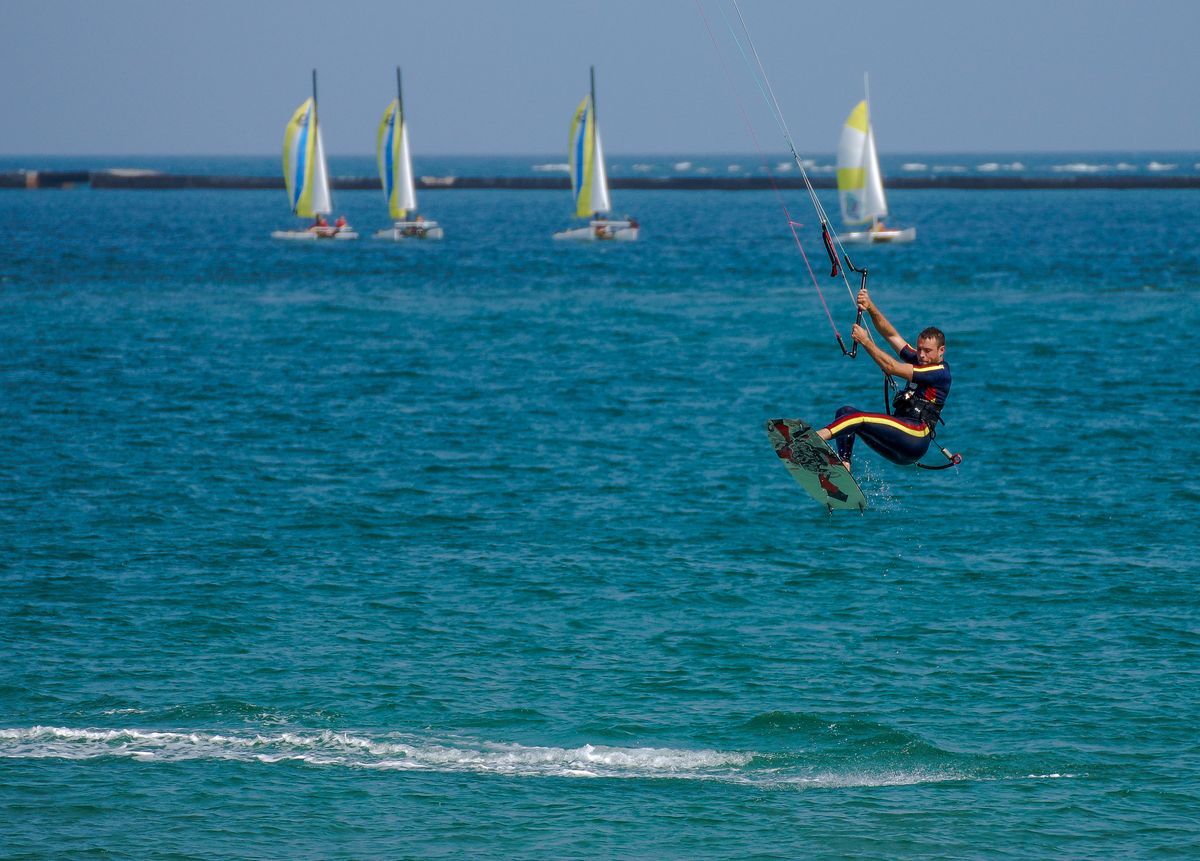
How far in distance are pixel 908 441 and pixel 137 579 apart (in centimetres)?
2155

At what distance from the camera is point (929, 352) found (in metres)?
21.6

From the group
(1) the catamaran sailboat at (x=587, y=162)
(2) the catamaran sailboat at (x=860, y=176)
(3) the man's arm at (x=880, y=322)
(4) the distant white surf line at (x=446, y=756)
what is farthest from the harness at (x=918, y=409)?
(1) the catamaran sailboat at (x=587, y=162)

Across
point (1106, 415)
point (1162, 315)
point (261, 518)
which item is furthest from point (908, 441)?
point (1162, 315)

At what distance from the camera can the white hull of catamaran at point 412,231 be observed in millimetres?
138000

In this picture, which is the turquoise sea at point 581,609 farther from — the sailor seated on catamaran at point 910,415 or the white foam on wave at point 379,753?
the sailor seated on catamaran at point 910,415

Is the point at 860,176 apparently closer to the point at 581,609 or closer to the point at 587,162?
the point at 587,162

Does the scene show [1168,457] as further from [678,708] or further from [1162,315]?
[1162,315]

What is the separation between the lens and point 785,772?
26391mm

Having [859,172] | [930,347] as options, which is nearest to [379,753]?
[930,347]

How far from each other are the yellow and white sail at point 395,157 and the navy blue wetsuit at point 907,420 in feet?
373

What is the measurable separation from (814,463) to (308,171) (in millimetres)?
113945

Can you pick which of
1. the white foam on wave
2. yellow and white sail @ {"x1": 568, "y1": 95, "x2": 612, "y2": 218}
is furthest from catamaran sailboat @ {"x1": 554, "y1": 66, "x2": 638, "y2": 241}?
the white foam on wave

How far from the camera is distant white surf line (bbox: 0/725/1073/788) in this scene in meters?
26.1

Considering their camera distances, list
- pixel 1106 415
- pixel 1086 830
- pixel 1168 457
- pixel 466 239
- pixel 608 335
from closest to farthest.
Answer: pixel 1086 830
pixel 1168 457
pixel 1106 415
pixel 608 335
pixel 466 239
